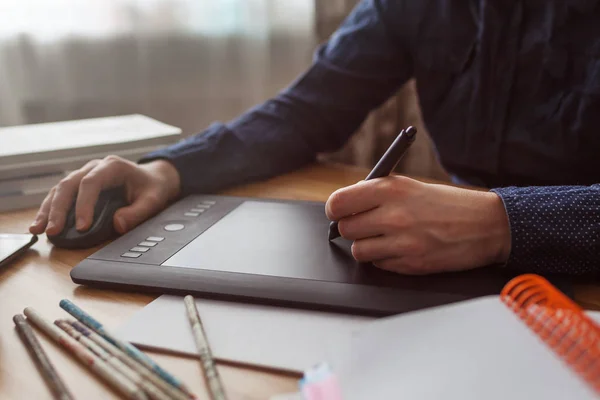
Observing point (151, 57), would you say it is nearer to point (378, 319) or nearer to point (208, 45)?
point (208, 45)

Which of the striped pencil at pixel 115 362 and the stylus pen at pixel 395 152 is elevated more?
the stylus pen at pixel 395 152

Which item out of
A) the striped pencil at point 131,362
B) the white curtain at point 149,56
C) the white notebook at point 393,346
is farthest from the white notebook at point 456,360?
the white curtain at point 149,56

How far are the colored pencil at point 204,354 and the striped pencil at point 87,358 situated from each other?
0.14ft

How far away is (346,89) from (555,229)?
20.3 inches

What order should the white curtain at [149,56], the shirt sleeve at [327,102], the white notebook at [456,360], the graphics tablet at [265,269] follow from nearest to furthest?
1. the white notebook at [456,360]
2. the graphics tablet at [265,269]
3. the shirt sleeve at [327,102]
4. the white curtain at [149,56]

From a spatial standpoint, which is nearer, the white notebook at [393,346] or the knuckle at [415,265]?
the white notebook at [393,346]

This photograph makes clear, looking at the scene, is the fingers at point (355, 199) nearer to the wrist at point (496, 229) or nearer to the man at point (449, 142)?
the man at point (449, 142)

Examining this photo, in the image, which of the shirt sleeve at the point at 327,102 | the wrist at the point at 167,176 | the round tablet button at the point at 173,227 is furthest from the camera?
the shirt sleeve at the point at 327,102

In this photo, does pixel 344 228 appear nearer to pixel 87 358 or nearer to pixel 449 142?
pixel 87 358

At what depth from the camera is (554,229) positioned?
52 cm

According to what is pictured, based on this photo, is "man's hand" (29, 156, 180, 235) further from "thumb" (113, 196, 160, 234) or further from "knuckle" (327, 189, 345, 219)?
"knuckle" (327, 189, 345, 219)

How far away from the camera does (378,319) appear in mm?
430

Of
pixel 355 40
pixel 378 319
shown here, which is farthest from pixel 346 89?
pixel 378 319

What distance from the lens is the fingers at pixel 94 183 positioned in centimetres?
64
